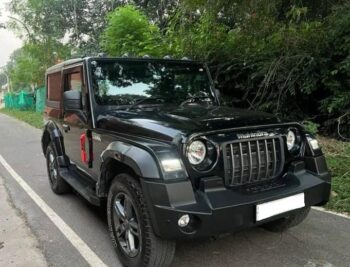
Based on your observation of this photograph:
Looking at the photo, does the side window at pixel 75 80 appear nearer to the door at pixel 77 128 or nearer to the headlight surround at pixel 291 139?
the door at pixel 77 128

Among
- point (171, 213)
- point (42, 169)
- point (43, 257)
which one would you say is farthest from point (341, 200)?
point (42, 169)

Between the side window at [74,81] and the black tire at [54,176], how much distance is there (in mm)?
1280

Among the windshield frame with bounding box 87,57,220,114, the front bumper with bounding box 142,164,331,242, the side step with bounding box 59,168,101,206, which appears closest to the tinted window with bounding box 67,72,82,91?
the windshield frame with bounding box 87,57,220,114

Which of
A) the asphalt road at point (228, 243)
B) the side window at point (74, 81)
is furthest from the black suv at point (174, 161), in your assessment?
the asphalt road at point (228, 243)

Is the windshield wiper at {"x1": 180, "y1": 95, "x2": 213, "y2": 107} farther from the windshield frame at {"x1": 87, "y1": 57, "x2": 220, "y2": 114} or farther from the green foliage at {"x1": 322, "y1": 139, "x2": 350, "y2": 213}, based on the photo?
the green foliage at {"x1": 322, "y1": 139, "x2": 350, "y2": 213}

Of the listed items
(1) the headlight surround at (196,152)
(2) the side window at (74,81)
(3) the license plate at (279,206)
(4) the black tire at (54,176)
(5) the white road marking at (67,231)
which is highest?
(2) the side window at (74,81)

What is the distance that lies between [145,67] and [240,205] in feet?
7.34

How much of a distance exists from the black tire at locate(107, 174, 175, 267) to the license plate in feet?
2.42

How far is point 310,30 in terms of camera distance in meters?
7.70

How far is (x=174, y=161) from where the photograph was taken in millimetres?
3143

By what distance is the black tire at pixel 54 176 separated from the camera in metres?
6.05

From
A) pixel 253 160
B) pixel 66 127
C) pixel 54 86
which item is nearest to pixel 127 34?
pixel 54 86

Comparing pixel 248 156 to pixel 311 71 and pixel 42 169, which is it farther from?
pixel 42 169

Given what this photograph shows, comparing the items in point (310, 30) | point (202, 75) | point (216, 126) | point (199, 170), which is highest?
point (310, 30)
